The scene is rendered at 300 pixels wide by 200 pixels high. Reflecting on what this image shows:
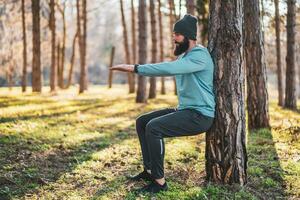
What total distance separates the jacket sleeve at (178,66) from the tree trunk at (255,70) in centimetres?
574

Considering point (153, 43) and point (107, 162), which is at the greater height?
point (153, 43)

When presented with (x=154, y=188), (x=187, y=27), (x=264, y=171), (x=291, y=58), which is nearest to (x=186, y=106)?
(x=187, y=27)

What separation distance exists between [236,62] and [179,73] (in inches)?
40.0

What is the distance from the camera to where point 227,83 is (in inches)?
241

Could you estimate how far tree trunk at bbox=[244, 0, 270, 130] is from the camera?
1114 cm

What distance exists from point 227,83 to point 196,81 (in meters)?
0.52

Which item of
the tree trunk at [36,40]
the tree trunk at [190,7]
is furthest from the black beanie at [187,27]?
the tree trunk at [36,40]

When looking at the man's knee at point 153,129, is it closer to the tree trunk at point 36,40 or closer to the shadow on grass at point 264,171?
the shadow on grass at point 264,171

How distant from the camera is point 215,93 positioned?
6.18 m

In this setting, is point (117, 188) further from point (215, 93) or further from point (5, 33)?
point (5, 33)

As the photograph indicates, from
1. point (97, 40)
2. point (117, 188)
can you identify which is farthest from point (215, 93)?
point (97, 40)

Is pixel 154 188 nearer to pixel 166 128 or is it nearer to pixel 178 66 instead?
pixel 166 128

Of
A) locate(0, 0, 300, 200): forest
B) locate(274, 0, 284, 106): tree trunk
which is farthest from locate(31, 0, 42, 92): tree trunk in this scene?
locate(274, 0, 284, 106): tree trunk

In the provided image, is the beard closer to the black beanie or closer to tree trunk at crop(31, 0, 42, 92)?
the black beanie
